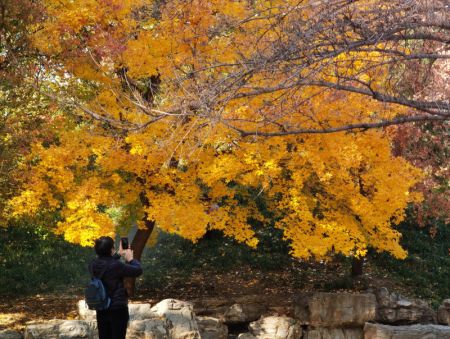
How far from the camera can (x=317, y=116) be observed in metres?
12.6

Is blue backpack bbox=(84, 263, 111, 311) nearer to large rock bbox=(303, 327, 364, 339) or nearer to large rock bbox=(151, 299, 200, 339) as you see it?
large rock bbox=(151, 299, 200, 339)

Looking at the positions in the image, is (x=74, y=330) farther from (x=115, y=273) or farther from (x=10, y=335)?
(x=115, y=273)

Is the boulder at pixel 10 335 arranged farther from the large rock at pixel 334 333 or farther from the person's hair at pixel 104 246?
the large rock at pixel 334 333

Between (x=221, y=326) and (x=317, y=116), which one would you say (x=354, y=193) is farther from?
(x=221, y=326)

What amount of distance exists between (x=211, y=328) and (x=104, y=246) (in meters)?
7.25

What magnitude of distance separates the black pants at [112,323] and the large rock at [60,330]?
461 cm

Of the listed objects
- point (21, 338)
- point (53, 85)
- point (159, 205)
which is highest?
point (53, 85)

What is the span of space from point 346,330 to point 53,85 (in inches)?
348

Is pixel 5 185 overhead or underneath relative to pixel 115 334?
overhead

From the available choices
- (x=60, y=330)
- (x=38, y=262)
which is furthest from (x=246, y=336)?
(x=38, y=262)

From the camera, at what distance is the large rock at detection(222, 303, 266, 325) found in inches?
587

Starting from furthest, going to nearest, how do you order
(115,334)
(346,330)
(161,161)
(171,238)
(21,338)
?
(171,238) → (346,330) → (161,161) → (21,338) → (115,334)

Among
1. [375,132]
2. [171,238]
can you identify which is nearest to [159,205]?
[375,132]

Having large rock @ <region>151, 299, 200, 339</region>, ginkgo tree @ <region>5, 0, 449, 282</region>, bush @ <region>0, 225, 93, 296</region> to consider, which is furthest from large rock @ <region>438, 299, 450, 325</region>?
bush @ <region>0, 225, 93, 296</region>
